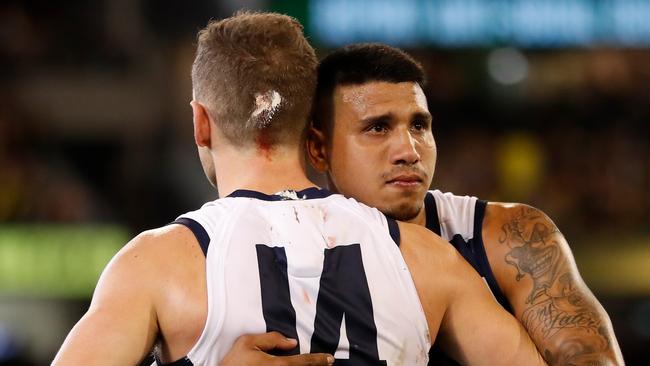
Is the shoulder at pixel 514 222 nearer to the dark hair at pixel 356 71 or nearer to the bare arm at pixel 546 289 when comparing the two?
the bare arm at pixel 546 289

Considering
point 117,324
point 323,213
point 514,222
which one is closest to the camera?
point 117,324

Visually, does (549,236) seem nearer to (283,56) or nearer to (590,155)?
(283,56)

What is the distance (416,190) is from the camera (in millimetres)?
3564

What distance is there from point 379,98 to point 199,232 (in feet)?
3.19

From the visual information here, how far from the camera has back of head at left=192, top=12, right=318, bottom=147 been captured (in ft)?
10.5

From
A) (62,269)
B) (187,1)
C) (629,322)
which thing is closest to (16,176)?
(62,269)

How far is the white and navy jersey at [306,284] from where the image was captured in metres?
2.86

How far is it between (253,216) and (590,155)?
7774mm

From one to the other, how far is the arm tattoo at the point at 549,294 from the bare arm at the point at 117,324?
4.11ft

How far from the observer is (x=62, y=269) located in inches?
387

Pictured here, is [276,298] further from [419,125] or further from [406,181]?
[419,125]

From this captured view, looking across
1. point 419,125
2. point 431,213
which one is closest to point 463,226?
point 431,213

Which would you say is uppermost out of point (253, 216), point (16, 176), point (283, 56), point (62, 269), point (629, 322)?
point (283, 56)

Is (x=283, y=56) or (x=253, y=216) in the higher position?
(x=283, y=56)
